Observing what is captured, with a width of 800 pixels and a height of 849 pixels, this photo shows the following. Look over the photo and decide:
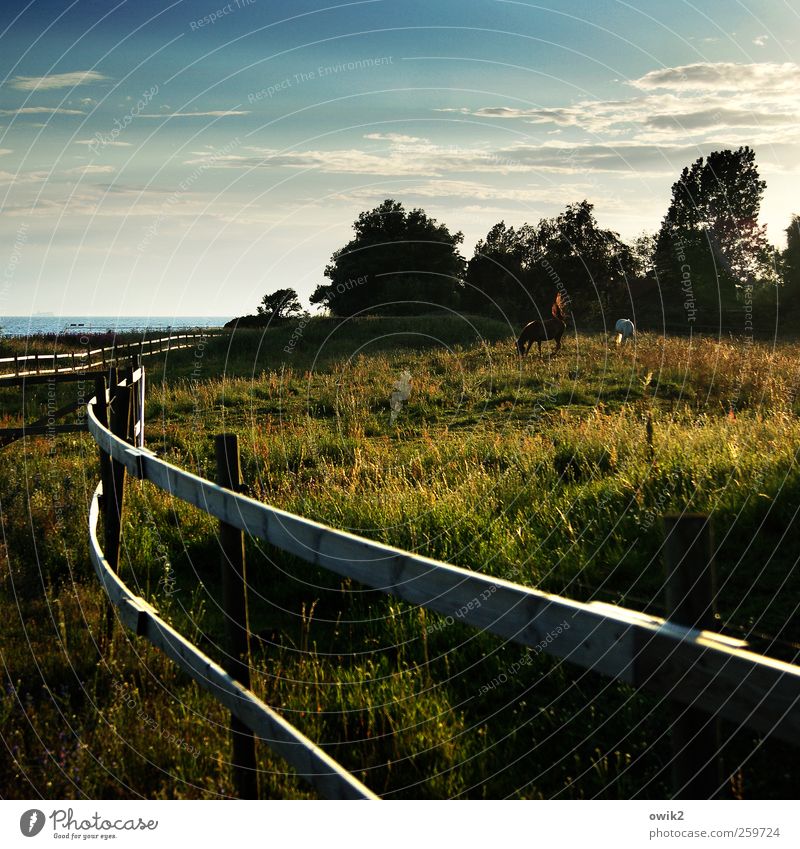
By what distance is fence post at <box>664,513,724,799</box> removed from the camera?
1984 millimetres

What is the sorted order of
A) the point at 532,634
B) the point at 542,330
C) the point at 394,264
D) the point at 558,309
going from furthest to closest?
the point at 394,264 < the point at 542,330 < the point at 558,309 < the point at 532,634

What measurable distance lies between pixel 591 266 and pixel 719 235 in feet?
70.5

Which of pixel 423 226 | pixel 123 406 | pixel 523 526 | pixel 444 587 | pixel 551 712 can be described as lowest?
pixel 551 712

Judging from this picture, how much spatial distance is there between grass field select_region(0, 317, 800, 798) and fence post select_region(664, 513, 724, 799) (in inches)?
55.4

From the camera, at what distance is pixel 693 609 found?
6.56ft

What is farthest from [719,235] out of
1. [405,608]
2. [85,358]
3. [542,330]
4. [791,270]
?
[405,608]

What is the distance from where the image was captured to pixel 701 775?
2.13m

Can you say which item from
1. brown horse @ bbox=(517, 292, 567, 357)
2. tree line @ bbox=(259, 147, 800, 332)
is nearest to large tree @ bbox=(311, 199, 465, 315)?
tree line @ bbox=(259, 147, 800, 332)

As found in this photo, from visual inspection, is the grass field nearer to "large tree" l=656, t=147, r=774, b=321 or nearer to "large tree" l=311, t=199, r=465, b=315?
"large tree" l=311, t=199, r=465, b=315

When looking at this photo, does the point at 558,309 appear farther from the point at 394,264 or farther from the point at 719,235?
the point at 719,235

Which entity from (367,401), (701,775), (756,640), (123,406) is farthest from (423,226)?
(701,775)

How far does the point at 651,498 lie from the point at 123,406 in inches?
193
